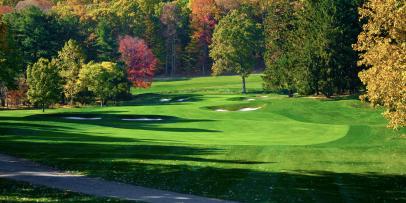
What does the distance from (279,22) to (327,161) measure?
56.2 m

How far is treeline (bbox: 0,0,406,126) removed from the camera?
28.1 m

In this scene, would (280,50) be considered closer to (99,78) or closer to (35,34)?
(99,78)

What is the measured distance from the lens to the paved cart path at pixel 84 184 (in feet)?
60.6

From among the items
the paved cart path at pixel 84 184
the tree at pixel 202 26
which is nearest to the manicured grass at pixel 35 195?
the paved cart path at pixel 84 184

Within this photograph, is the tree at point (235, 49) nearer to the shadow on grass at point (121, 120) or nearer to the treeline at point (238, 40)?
the treeline at point (238, 40)

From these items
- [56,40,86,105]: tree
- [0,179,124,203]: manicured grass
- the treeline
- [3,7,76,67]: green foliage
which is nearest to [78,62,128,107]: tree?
[56,40,86,105]: tree

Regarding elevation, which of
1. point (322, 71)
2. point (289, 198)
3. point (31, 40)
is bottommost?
point (289, 198)

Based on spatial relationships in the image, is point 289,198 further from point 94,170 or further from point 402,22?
point 402,22

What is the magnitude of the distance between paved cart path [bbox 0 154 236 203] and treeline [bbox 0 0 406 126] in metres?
12.4

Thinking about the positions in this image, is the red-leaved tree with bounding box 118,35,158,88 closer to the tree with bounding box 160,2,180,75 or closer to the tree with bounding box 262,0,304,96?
the tree with bounding box 262,0,304,96

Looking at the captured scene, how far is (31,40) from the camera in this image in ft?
281

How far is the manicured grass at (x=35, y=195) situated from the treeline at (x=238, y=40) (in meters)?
15.4

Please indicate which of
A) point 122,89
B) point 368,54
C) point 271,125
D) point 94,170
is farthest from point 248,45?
point 94,170

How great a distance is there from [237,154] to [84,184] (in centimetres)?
1030
